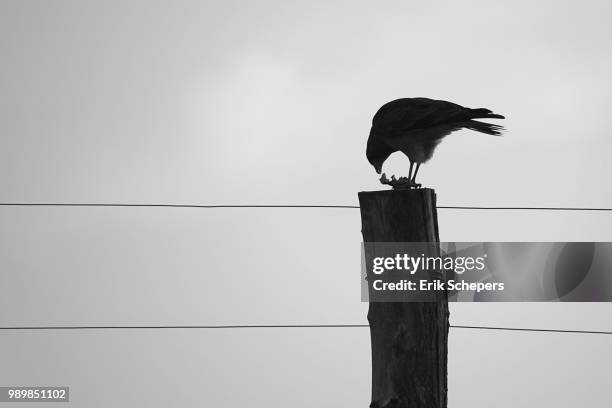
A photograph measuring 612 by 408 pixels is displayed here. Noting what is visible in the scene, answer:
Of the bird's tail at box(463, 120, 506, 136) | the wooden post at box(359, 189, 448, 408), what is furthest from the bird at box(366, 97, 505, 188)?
the wooden post at box(359, 189, 448, 408)

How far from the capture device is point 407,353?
2266 millimetres

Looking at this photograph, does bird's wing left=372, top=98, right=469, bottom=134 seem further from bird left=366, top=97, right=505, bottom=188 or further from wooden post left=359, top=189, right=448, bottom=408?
wooden post left=359, top=189, right=448, bottom=408

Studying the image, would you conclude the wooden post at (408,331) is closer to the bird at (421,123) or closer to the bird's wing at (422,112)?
the bird at (421,123)

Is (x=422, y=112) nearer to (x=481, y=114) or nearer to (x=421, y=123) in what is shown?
(x=421, y=123)

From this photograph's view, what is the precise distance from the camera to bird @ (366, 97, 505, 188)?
3582 mm

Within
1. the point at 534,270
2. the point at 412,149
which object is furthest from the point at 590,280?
the point at 412,149

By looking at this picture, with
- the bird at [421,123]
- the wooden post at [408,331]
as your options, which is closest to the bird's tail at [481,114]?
the bird at [421,123]

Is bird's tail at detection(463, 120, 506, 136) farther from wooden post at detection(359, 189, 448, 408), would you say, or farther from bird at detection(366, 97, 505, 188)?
wooden post at detection(359, 189, 448, 408)

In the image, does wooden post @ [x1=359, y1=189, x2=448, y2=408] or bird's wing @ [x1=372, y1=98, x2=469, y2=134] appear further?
bird's wing @ [x1=372, y1=98, x2=469, y2=134]

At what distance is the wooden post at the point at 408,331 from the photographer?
7.38 ft

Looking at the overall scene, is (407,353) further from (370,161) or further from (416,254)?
(370,161)

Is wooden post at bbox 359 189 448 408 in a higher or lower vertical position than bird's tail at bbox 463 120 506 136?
lower

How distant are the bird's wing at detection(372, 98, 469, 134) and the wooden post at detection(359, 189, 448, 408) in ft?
4.32

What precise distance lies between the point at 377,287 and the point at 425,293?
18 cm
